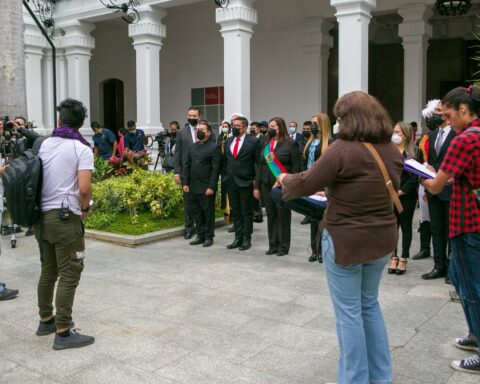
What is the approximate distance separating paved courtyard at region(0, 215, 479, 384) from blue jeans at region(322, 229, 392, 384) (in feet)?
1.74

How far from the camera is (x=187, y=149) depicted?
8.08 meters

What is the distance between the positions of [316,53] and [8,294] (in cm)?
1267

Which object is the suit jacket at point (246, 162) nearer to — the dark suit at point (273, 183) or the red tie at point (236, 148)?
the red tie at point (236, 148)

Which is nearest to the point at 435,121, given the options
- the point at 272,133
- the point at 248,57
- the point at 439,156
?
the point at 439,156

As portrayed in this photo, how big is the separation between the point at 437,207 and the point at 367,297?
317 centimetres

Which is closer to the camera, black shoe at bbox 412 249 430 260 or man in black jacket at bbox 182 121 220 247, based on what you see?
black shoe at bbox 412 249 430 260

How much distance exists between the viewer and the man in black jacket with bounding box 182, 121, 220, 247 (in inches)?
309

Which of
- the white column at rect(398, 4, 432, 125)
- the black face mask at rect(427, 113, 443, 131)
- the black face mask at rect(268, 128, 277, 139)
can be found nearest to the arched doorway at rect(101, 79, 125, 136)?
the white column at rect(398, 4, 432, 125)

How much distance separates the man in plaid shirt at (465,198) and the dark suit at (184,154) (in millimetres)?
4889

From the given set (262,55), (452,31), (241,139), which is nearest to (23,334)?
(241,139)

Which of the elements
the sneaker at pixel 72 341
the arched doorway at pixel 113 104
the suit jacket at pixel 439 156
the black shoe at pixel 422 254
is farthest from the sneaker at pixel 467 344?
the arched doorway at pixel 113 104

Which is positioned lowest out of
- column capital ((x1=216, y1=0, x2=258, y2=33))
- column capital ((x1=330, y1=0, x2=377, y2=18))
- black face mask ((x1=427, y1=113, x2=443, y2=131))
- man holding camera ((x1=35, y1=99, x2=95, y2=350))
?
man holding camera ((x1=35, y1=99, x2=95, y2=350))

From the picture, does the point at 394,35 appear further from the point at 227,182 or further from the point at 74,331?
the point at 74,331

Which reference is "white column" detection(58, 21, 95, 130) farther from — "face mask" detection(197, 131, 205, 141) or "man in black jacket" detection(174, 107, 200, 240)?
"face mask" detection(197, 131, 205, 141)
